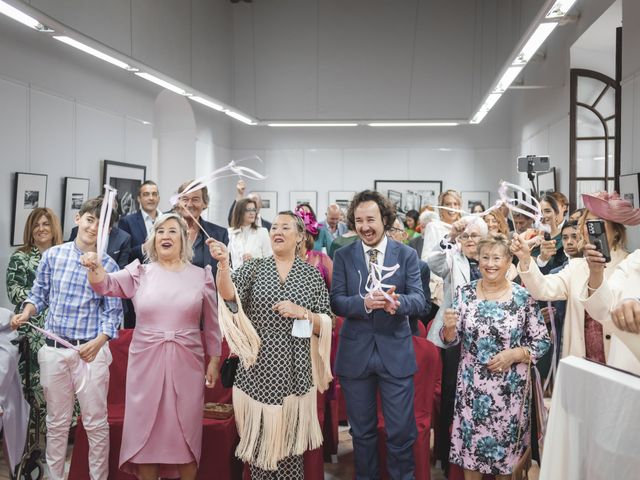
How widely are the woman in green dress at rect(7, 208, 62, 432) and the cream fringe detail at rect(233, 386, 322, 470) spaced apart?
76.0 inches

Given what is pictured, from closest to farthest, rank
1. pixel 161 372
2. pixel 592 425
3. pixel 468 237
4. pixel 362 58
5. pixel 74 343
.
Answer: pixel 592 425, pixel 161 372, pixel 74 343, pixel 468 237, pixel 362 58

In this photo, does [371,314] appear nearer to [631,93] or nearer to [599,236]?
[599,236]

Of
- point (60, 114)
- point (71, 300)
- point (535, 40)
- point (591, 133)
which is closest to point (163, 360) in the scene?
point (71, 300)

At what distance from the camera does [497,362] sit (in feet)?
11.6

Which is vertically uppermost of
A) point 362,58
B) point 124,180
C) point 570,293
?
point 362,58

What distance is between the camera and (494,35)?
488 inches

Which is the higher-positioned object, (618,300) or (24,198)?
(24,198)

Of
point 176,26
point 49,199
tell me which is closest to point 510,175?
point 176,26

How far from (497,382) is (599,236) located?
151 centimetres

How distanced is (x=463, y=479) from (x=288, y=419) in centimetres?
125

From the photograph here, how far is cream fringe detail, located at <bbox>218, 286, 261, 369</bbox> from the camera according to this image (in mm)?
3424

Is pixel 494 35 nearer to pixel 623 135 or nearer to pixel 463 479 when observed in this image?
pixel 623 135

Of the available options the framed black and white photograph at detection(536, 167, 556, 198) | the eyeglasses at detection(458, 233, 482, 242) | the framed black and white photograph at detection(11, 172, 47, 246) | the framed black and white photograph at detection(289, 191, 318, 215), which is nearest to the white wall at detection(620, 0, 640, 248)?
the eyeglasses at detection(458, 233, 482, 242)

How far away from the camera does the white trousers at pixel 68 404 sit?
149 inches
